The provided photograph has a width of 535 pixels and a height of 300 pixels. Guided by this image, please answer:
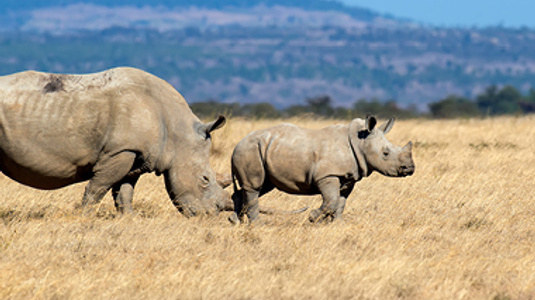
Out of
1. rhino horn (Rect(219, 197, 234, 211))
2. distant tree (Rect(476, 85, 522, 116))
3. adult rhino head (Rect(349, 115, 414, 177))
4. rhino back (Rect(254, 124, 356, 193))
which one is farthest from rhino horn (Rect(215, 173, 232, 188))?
distant tree (Rect(476, 85, 522, 116))

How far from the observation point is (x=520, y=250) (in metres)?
8.13

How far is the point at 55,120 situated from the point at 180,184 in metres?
1.49

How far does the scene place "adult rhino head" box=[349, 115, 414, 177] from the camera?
881cm

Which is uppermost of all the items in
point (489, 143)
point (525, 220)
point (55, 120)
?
point (55, 120)

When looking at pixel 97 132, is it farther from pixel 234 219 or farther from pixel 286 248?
pixel 286 248

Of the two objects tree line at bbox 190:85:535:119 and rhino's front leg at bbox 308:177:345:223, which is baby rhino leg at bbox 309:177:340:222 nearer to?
rhino's front leg at bbox 308:177:345:223

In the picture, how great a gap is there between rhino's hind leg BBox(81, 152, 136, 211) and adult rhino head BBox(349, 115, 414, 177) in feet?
7.33

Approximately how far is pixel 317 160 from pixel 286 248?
3.51 feet

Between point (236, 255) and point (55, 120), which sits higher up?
point (55, 120)

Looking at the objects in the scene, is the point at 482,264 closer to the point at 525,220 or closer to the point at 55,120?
the point at 525,220

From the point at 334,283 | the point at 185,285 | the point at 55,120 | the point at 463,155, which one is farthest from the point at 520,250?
the point at 463,155

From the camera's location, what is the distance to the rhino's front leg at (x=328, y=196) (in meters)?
8.66

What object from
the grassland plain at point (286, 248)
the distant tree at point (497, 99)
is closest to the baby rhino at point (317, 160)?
the grassland plain at point (286, 248)

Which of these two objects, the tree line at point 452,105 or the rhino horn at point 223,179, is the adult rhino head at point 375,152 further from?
the tree line at point 452,105
